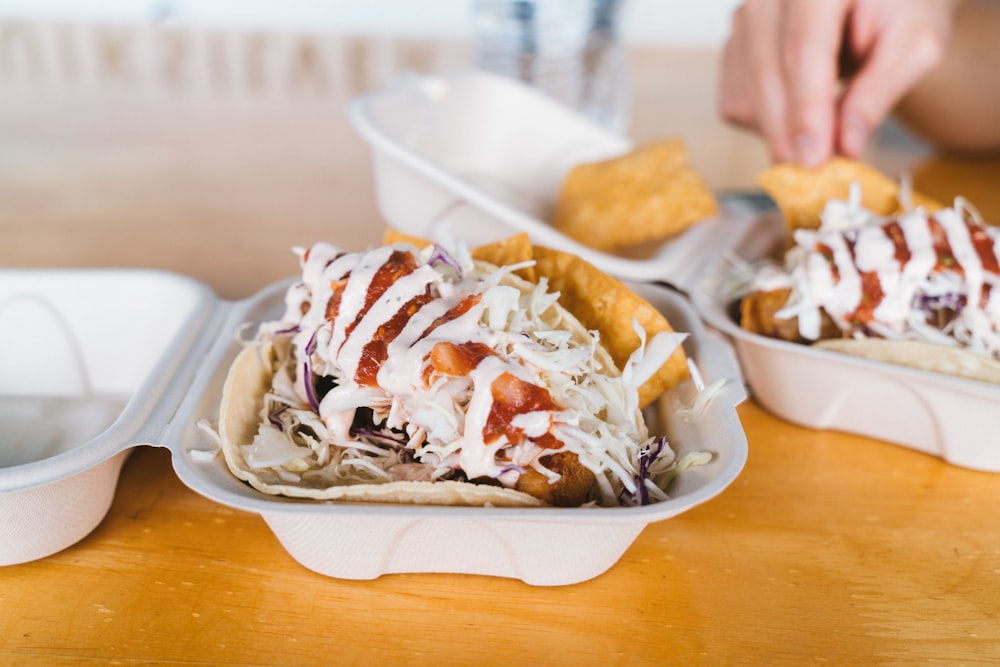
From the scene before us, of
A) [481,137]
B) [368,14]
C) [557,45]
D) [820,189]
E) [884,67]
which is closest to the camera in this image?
[820,189]

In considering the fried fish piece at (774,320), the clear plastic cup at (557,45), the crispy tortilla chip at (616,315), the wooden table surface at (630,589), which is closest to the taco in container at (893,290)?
the fried fish piece at (774,320)

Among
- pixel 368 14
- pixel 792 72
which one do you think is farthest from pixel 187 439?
pixel 368 14

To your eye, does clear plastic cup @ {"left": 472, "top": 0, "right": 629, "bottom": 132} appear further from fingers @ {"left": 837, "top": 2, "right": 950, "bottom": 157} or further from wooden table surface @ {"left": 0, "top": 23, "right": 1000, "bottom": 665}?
wooden table surface @ {"left": 0, "top": 23, "right": 1000, "bottom": 665}

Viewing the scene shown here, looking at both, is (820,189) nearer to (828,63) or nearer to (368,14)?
(828,63)

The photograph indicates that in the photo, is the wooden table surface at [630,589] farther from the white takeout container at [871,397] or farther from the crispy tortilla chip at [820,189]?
the crispy tortilla chip at [820,189]

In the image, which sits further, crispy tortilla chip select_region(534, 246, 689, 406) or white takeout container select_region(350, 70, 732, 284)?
white takeout container select_region(350, 70, 732, 284)

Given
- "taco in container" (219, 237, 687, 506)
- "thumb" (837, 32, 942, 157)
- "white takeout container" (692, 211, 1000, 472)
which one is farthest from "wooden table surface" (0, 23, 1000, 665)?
"thumb" (837, 32, 942, 157)

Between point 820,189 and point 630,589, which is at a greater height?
point 820,189

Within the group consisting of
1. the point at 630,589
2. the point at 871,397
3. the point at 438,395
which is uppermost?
the point at 438,395
